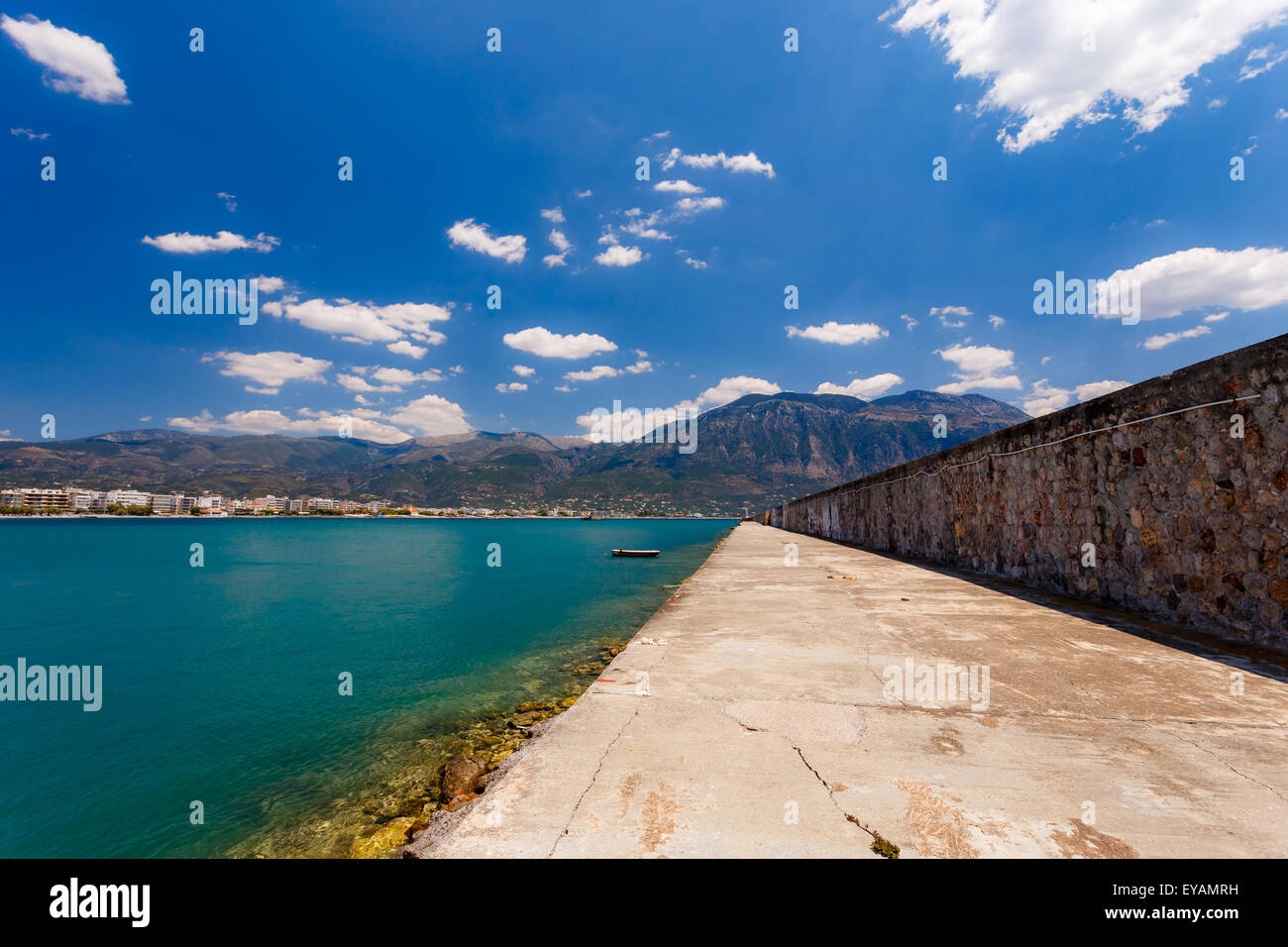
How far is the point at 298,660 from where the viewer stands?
13273 mm

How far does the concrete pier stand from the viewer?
197 cm

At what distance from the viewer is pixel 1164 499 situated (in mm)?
5855

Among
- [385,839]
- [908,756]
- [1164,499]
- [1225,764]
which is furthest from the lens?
[1164,499]

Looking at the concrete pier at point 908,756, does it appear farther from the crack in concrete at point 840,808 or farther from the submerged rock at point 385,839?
the submerged rock at point 385,839

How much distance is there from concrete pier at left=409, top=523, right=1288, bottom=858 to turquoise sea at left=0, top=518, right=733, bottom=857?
4.93 m

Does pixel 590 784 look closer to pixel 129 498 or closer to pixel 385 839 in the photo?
pixel 385 839

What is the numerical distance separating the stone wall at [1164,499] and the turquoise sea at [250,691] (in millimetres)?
8219

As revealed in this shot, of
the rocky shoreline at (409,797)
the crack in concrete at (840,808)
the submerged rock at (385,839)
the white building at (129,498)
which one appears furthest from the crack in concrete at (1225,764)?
the white building at (129,498)

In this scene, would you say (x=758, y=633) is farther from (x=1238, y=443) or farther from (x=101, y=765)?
(x=101, y=765)

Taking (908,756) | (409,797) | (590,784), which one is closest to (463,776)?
(409,797)

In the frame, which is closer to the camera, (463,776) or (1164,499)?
(463,776)

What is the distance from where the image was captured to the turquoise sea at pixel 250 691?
6.37 meters

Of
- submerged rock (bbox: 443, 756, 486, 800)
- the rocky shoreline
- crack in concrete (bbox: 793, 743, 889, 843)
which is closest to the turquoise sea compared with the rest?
the rocky shoreline

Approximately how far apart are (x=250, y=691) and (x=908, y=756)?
1310cm
